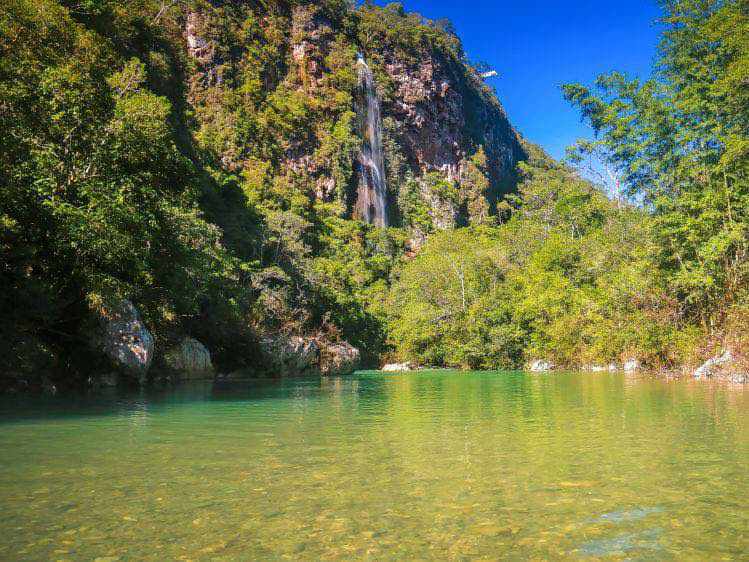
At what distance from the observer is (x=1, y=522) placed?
3.44 m

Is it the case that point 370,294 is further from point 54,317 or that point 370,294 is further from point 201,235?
point 54,317

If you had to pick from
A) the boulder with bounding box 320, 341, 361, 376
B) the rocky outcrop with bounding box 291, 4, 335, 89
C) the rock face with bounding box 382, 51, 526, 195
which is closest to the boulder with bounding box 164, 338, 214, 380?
the boulder with bounding box 320, 341, 361, 376

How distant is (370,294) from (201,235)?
28.3m

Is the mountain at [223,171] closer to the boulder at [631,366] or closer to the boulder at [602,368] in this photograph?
the boulder at [602,368]

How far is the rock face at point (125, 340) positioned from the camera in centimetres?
1571

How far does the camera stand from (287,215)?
42219mm

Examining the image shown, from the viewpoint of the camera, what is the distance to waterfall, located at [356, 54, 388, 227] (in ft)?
216

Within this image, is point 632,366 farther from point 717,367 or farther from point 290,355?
point 290,355

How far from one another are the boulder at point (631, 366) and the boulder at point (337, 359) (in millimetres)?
15795

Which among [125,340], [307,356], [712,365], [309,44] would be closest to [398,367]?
[307,356]

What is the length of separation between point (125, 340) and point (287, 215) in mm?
26943

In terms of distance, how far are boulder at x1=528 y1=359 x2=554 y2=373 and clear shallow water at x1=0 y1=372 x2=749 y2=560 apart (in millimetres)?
25798

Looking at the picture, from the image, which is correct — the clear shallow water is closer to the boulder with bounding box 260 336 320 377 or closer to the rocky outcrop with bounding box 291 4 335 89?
the boulder with bounding box 260 336 320 377

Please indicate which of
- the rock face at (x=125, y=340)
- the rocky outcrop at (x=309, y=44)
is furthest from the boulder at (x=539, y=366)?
the rocky outcrop at (x=309, y=44)
